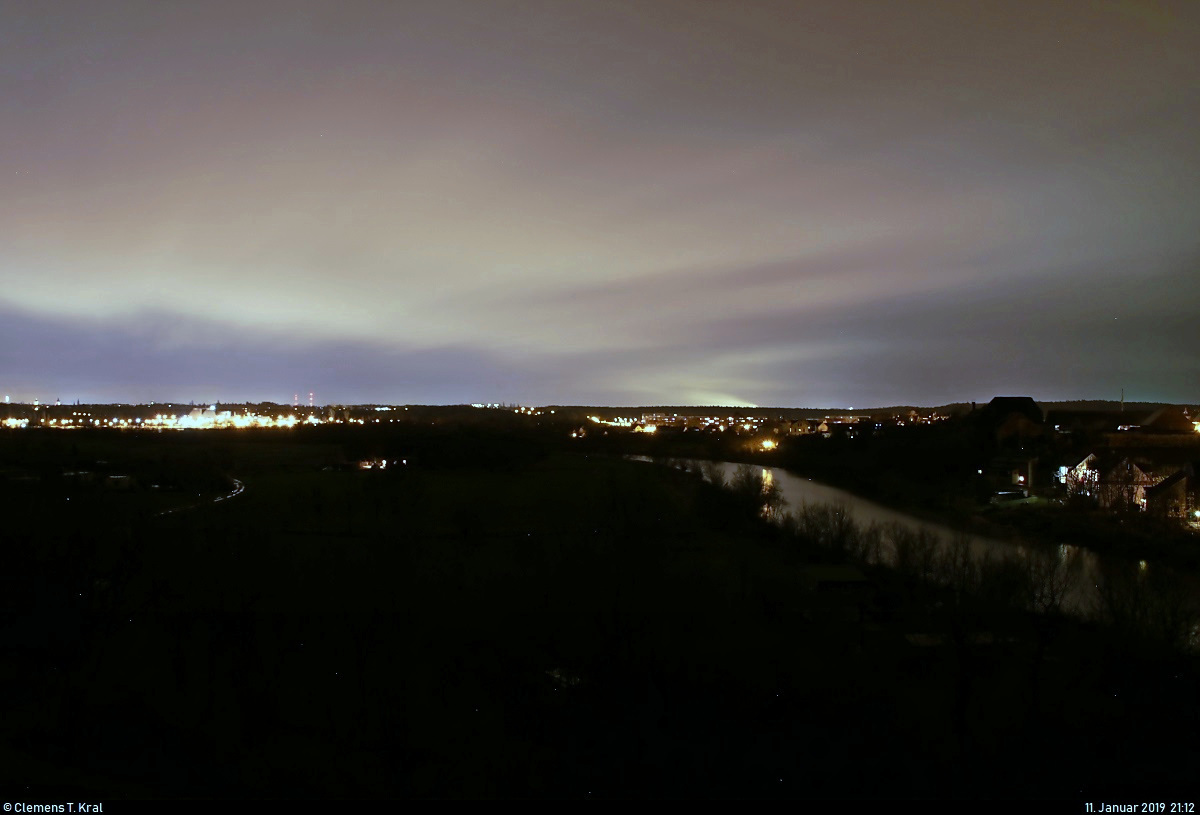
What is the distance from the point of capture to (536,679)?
843 cm

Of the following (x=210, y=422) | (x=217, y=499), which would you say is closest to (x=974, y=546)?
(x=217, y=499)

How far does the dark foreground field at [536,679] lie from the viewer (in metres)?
6.49

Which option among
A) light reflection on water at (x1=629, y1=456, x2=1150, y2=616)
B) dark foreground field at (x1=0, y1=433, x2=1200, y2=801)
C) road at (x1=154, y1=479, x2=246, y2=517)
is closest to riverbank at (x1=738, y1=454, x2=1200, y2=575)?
light reflection on water at (x1=629, y1=456, x2=1150, y2=616)

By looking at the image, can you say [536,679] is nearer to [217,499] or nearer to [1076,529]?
[1076,529]

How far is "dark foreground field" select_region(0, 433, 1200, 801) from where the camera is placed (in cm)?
649

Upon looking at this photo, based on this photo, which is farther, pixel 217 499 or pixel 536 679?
pixel 217 499

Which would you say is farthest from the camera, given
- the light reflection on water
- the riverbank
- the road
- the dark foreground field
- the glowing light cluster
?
the glowing light cluster

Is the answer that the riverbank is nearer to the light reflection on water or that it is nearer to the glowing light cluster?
the light reflection on water

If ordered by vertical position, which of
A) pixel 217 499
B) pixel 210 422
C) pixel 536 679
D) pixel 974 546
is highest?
pixel 210 422

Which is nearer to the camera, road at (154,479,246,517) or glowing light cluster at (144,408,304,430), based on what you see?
road at (154,479,246,517)

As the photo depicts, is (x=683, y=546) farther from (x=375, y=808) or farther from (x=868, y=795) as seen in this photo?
(x=375, y=808)

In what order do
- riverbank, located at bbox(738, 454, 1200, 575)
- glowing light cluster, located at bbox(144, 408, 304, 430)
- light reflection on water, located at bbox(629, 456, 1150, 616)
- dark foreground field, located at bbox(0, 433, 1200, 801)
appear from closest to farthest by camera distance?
dark foreground field, located at bbox(0, 433, 1200, 801) → light reflection on water, located at bbox(629, 456, 1150, 616) → riverbank, located at bbox(738, 454, 1200, 575) → glowing light cluster, located at bbox(144, 408, 304, 430)

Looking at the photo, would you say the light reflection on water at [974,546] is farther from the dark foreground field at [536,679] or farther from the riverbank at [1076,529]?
the dark foreground field at [536,679]

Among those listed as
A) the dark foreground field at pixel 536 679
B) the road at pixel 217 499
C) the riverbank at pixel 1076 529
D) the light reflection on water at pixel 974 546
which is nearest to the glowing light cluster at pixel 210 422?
the road at pixel 217 499
